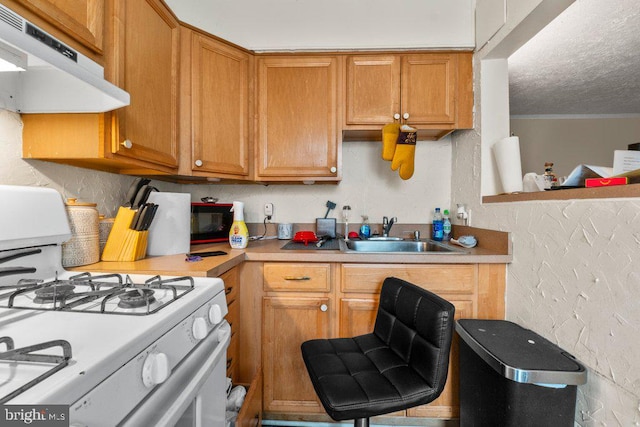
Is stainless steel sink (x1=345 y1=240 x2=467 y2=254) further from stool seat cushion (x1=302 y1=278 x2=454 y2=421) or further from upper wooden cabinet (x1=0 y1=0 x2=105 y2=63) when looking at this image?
upper wooden cabinet (x1=0 y1=0 x2=105 y2=63)

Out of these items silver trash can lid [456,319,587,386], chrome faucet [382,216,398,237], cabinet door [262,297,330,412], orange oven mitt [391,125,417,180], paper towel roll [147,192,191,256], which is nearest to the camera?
silver trash can lid [456,319,587,386]

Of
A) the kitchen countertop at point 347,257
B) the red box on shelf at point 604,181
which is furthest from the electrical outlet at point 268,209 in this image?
the red box on shelf at point 604,181

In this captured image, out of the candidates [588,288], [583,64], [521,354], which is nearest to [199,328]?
[521,354]

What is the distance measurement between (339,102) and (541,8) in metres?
1.02

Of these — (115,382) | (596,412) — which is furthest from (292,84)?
(596,412)

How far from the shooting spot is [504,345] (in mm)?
1061

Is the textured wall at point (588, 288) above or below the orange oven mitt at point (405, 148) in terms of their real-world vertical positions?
below

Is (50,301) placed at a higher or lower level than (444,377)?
higher

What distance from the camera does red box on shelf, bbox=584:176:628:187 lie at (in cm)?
91

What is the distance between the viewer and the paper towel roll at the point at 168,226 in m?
1.39

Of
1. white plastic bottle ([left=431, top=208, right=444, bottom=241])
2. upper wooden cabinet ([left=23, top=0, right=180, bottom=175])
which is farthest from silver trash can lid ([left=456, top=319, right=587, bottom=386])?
upper wooden cabinet ([left=23, top=0, right=180, bottom=175])

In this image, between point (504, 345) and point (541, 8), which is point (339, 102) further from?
point (504, 345)

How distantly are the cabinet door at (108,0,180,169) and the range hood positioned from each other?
0.16 metres

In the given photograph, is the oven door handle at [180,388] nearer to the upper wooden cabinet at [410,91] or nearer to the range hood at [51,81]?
the range hood at [51,81]
